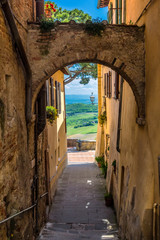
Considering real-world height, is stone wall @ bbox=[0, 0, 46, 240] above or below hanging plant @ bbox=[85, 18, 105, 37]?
below

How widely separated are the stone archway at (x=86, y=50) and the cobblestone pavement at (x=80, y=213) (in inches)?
158

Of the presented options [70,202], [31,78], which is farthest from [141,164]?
[70,202]

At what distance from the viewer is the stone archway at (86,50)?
6125 mm

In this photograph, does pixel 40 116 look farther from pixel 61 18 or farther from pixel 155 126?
pixel 61 18

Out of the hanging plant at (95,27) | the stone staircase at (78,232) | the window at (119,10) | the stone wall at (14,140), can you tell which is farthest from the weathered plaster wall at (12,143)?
the window at (119,10)

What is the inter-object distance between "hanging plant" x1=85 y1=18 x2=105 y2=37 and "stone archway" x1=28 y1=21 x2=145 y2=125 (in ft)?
0.30

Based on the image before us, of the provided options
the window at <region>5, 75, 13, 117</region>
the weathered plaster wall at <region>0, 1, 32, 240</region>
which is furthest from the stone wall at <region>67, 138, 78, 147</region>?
the window at <region>5, 75, 13, 117</region>

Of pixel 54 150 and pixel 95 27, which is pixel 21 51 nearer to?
pixel 95 27

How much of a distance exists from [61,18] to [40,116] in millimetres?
11963

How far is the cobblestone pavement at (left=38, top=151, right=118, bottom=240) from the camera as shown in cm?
722

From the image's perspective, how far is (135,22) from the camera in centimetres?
676

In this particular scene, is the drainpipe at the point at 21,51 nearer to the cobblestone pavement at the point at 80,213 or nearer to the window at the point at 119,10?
the cobblestone pavement at the point at 80,213

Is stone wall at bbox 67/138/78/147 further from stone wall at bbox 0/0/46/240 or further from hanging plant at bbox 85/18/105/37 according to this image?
hanging plant at bbox 85/18/105/37

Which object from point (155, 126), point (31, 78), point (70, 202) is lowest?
point (70, 202)
